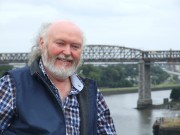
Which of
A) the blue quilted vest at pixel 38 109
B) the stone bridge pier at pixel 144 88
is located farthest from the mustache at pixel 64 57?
the stone bridge pier at pixel 144 88

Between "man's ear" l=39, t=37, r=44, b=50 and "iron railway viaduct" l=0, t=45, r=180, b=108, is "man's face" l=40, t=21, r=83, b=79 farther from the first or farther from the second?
"iron railway viaduct" l=0, t=45, r=180, b=108

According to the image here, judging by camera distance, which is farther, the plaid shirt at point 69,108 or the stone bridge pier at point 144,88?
the stone bridge pier at point 144,88

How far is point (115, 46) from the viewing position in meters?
69.2

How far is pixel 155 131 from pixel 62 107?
26802 millimetres

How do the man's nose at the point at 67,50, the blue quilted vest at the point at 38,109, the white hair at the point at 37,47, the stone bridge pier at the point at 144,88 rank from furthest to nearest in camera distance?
the stone bridge pier at the point at 144,88 < the white hair at the point at 37,47 < the man's nose at the point at 67,50 < the blue quilted vest at the point at 38,109

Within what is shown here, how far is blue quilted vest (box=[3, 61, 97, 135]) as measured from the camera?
2.40 m

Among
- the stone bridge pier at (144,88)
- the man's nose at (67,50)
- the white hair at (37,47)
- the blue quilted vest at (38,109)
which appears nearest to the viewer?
the blue quilted vest at (38,109)

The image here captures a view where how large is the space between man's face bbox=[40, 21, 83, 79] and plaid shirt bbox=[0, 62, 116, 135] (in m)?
0.05

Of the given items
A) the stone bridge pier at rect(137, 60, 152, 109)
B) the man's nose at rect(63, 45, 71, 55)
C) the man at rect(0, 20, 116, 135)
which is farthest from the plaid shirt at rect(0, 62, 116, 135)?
the stone bridge pier at rect(137, 60, 152, 109)

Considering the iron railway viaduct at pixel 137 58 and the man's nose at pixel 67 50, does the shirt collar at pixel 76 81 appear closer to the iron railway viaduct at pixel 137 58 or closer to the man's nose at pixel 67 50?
the man's nose at pixel 67 50

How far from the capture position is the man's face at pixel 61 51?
8.34 ft

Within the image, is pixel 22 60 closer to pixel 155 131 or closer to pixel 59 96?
pixel 155 131

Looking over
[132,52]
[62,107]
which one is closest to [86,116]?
[62,107]

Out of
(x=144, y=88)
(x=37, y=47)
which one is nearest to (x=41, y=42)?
(x=37, y=47)
